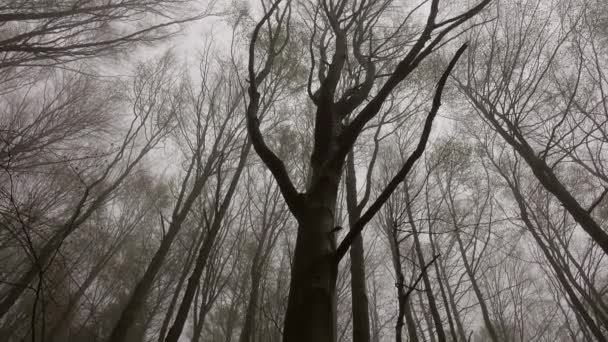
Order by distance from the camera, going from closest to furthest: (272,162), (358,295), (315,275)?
(315,275) → (272,162) → (358,295)

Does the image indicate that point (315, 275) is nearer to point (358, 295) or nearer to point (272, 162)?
point (272, 162)

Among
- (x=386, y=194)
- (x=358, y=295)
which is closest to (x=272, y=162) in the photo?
(x=386, y=194)

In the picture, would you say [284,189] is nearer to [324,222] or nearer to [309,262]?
[324,222]

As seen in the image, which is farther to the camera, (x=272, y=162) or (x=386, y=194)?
(x=272, y=162)

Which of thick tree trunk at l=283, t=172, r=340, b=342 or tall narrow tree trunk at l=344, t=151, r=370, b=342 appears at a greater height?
tall narrow tree trunk at l=344, t=151, r=370, b=342

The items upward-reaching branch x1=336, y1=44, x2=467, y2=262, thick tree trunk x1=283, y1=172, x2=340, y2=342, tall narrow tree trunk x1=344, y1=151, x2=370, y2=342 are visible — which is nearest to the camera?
thick tree trunk x1=283, y1=172, x2=340, y2=342

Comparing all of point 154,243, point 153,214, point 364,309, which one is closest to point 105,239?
point 153,214

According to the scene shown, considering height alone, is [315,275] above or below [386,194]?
below

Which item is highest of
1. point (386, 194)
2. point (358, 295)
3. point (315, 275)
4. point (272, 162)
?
point (358, 295)

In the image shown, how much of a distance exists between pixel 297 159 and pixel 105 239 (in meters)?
8.17

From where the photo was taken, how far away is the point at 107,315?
482 inches

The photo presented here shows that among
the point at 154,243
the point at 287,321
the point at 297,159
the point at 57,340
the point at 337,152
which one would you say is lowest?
the point at 287,321

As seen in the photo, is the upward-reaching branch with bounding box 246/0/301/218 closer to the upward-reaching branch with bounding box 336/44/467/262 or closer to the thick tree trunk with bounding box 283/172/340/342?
the thick tree trunk with bounding box 283/172/340/342

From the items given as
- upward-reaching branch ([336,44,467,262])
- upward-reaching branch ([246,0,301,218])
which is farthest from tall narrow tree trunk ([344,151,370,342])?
upward-reaching branch ([336,44,467,262])
